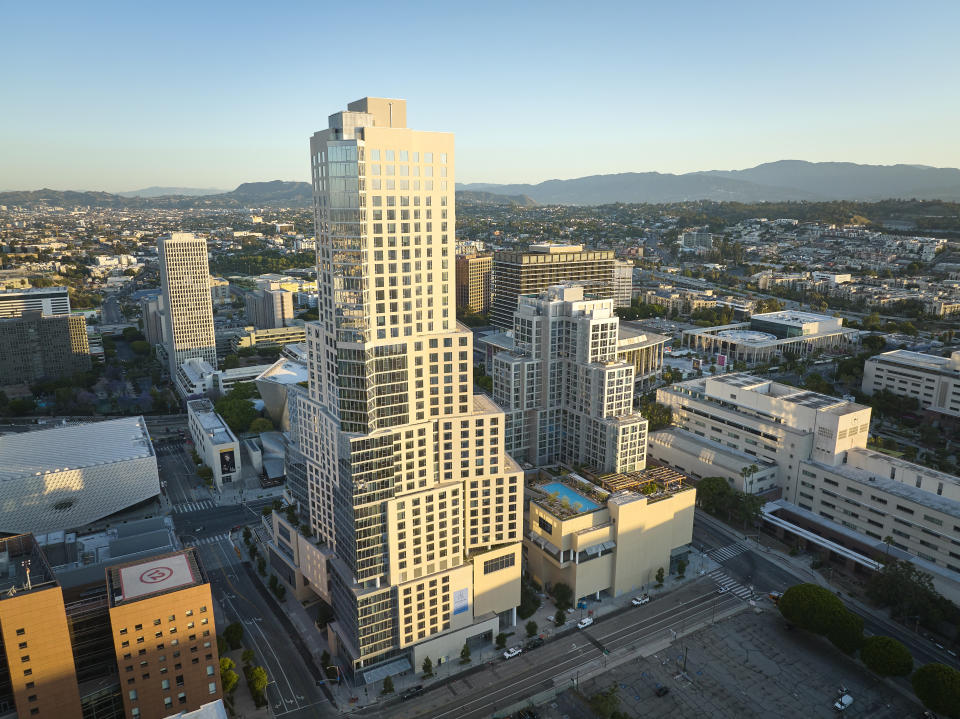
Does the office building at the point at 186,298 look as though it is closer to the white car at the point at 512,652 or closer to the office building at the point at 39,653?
the office building at the point at 39,653

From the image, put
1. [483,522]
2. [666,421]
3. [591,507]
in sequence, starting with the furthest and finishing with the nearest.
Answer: [666,421], [591,507], [483,522]

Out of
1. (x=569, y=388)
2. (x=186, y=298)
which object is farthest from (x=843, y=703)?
(x=186, y=298)

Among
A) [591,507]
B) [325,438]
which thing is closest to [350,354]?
[325,438]

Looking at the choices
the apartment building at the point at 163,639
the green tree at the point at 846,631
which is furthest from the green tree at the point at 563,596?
the apartment building at the point at 163,639

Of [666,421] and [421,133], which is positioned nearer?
[421,133]

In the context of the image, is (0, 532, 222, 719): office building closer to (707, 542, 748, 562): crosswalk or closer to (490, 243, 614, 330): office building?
(707, 542, 748, 562): crosswalk

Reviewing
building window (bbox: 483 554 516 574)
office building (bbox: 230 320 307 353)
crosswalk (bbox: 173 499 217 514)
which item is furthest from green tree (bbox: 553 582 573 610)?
office building (bbox: 230 320 307 353)

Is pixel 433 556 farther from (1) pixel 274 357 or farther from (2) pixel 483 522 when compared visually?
(1) pixel 274 357
